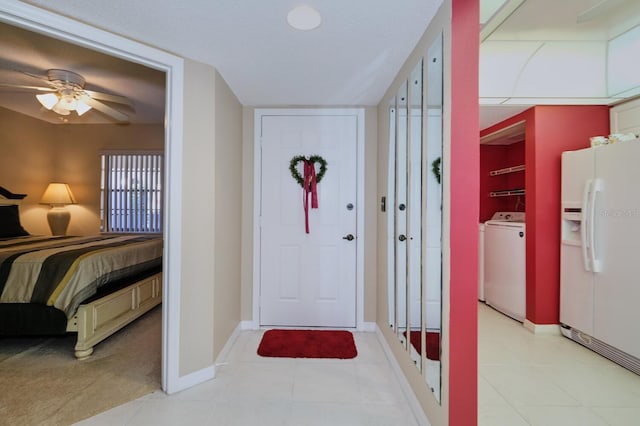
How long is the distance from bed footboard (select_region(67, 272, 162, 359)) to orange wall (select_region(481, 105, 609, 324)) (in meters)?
4.00

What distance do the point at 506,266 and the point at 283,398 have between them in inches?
109

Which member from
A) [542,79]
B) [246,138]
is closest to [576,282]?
[542,79]

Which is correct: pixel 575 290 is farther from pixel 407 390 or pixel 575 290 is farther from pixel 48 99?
pixel 48 99

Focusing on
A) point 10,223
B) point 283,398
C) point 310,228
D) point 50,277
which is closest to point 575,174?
point 310,228

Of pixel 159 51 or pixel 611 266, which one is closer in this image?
pixel 159 51

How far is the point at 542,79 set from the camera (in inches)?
110

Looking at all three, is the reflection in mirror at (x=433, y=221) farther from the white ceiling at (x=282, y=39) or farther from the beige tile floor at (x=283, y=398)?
the beige tile floor at (x=283, y=398)

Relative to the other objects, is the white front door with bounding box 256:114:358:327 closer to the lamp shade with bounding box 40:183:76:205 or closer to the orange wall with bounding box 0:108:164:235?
the orange wall with bounding box 0:108:164:235

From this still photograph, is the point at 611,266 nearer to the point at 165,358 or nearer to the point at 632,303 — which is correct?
the point at 632,303

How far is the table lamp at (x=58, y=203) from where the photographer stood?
13.9 ft

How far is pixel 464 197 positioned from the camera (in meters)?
1.35

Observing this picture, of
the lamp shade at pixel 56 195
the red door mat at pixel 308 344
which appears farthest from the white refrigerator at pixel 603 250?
the lamp shade at pixel 56 195

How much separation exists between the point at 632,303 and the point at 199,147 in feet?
11.0

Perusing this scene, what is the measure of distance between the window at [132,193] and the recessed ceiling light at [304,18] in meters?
3.91
